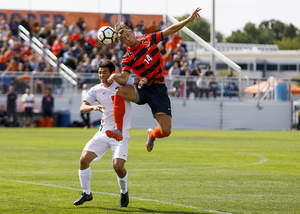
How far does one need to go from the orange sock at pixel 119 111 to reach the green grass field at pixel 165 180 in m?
1.11

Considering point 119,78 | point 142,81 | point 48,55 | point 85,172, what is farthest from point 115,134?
point 48,55

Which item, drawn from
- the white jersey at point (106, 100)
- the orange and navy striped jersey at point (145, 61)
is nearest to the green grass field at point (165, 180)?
the white jersey at point (106, 100)

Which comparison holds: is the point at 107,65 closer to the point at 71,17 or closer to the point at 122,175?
the point at 122,175

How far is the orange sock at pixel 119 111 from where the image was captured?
6.97 metres

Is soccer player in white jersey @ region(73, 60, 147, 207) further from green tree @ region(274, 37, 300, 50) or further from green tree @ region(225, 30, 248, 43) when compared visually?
green tree @ region(225, 30, 248, 43)

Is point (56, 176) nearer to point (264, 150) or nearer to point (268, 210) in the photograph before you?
point (268, 210)

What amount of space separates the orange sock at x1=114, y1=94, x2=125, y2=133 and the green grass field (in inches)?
43.8

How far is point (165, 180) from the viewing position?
9.11 metres

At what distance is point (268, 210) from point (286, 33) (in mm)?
124520

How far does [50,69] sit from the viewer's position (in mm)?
27031

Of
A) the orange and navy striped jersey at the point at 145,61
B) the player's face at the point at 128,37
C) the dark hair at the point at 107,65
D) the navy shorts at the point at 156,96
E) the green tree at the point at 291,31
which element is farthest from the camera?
the green tree at the point at 291,31

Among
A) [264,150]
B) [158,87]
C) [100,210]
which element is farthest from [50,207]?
[264,150]

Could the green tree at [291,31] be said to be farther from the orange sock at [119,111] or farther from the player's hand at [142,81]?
the orange sock at [119,111]

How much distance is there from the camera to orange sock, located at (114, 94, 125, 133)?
6.97 meters
